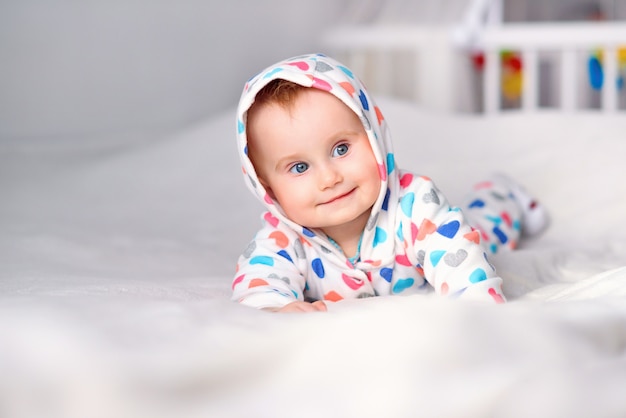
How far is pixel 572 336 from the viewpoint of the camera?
27.1 inches

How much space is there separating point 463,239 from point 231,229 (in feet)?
2.28

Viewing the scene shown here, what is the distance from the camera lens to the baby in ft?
3.40

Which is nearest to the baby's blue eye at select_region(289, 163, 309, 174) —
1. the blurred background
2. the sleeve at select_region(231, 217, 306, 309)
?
the sleeve at select_region(231, 217, 306, 309)

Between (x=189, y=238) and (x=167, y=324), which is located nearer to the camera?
(x=167, y=324)

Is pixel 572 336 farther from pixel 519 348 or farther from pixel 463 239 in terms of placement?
pixel 463 239

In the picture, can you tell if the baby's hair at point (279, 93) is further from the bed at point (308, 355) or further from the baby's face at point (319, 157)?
the bed at point (308, 355)

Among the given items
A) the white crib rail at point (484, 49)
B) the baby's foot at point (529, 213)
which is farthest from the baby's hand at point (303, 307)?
the white crib rail at point (484, 49)

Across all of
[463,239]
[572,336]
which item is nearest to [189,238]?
[463,239]

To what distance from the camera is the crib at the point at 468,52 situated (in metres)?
2.43

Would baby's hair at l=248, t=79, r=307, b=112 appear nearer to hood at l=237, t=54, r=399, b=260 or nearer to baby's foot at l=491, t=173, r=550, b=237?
hood at l=237, t=54, r=399, b=260

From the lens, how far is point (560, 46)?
2.45 meters

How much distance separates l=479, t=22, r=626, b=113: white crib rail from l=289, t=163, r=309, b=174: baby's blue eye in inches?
60.9

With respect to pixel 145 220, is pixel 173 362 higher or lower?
higher

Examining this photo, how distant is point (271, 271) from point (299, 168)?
137 mm
